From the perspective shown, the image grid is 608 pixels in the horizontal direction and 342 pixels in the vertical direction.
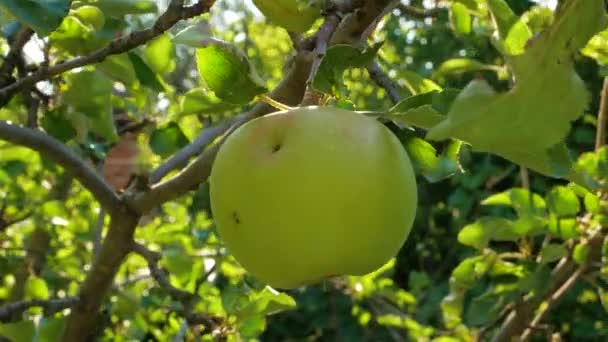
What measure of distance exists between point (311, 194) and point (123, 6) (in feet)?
1.79

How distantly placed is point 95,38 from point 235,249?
0.55 meters

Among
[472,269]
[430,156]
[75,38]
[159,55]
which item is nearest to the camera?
[430,156]

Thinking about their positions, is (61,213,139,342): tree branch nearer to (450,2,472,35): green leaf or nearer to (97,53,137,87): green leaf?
(97,53,137,87): green leaf

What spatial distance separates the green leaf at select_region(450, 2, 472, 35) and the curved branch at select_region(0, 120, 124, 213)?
576 millimetres

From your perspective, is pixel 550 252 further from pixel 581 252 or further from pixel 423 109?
pixel 423 109

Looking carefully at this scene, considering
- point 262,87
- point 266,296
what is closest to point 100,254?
point 266,296

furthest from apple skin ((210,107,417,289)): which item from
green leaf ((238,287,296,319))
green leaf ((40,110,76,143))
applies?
green leaf ((40,110,76,143))

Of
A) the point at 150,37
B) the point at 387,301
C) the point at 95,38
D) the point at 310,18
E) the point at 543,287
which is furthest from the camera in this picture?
the point at 387,301

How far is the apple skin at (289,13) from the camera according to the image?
2.36 ft

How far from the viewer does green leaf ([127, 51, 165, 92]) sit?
3.89 feet

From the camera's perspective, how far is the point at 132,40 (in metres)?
0.87

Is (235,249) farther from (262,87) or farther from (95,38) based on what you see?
(95,38)

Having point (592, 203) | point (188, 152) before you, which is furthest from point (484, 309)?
point (188, 152)

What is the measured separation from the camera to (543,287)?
1497mm
